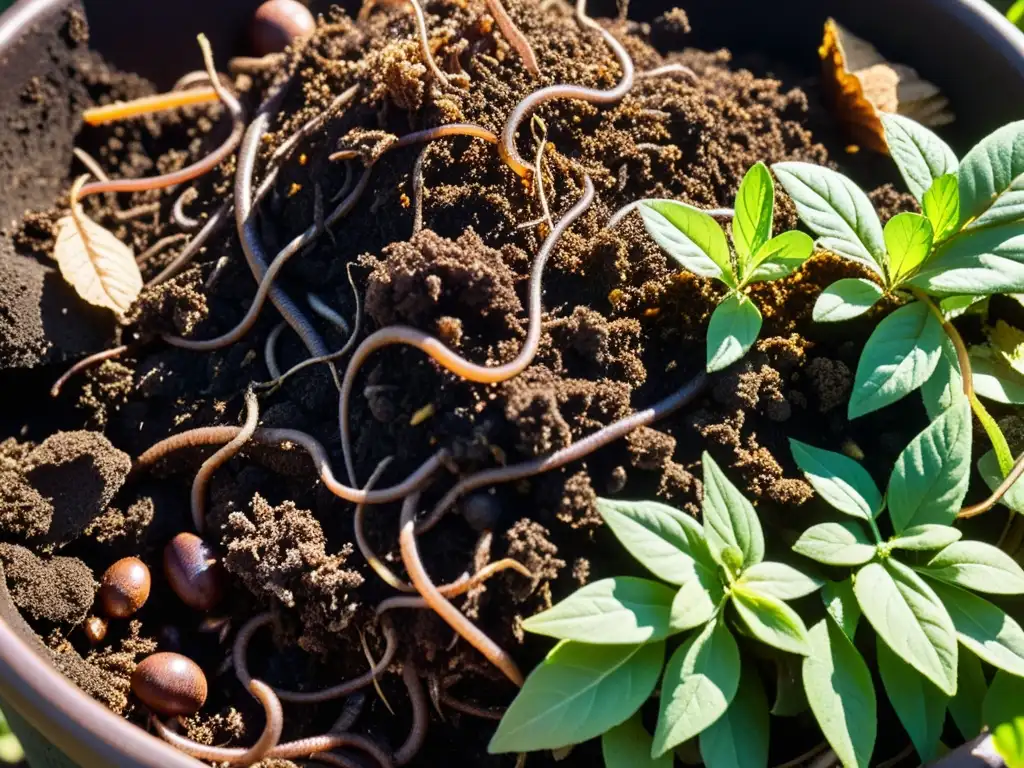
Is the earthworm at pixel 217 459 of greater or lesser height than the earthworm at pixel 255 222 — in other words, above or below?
below

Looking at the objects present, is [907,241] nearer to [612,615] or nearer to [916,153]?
[916,153]

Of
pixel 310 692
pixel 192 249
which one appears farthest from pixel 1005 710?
pixel 192 249

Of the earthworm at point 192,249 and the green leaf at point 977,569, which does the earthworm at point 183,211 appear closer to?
the earthworm at point 192,249

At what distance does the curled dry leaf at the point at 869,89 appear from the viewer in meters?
1.99

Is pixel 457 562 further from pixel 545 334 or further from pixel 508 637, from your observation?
pixel 545 334

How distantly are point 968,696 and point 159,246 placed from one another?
Answer: 166cm

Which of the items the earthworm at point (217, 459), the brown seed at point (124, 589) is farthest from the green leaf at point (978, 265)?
the brown seed at point (124, 589)

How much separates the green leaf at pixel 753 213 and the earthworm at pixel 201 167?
111cm

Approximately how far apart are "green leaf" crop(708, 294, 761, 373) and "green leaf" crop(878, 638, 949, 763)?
1.46 feet

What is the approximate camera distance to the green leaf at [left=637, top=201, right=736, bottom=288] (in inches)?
53.9

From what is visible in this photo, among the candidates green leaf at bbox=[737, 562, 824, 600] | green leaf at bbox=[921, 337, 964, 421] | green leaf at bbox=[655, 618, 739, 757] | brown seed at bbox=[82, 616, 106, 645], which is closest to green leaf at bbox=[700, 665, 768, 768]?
green leaf at bbox=[655, 618, 739, 757]

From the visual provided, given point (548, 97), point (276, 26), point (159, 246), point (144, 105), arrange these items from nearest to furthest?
point (548, 97) < point (159, 246) < point (144, 105) < point (276, 26)

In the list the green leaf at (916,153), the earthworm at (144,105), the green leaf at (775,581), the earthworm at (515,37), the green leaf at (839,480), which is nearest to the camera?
the green leaf at (775,581)

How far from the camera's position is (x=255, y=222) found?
1.76 meters
